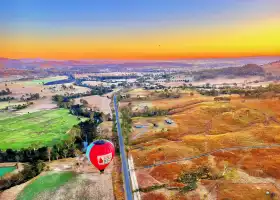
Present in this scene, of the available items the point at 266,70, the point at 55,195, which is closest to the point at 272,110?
the point at 55,195

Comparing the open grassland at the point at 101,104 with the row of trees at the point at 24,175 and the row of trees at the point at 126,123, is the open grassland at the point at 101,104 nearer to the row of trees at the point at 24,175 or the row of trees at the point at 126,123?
the row of trees at the point at 126,123

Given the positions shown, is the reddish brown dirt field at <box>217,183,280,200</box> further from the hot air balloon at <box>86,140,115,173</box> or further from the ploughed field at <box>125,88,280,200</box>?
the hot air balloon at <box>86,140,115,173</box>

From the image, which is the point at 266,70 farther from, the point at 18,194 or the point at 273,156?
the point at 18,194

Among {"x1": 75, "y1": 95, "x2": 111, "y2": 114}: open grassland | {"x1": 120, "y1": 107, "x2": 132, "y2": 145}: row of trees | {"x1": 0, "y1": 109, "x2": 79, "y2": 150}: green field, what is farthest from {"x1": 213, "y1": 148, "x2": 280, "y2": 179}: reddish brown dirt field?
{"x1": 75, "y1": 95, "x2": 111, "y2": 114}: open grassland

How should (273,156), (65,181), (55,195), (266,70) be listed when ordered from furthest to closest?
(266,70), (273,156), (65,181), (55,195)

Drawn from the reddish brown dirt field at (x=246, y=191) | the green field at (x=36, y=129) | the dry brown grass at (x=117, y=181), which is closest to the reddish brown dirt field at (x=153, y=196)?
the dry brown grass at (x=117, y=181)
